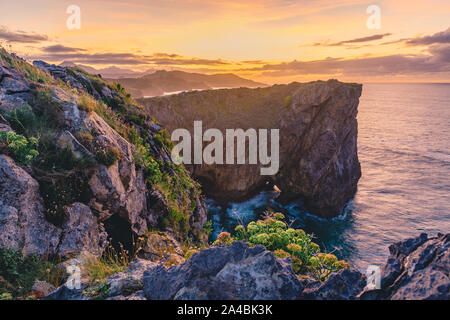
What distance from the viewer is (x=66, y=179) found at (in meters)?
6.74

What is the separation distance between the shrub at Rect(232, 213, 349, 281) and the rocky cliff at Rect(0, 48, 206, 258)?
3.70 meters

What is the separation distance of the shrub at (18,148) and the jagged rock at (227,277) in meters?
4.40

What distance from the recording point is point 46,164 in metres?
6.62

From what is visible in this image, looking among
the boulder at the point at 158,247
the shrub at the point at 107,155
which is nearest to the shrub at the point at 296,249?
the boulder at the point at 158,247

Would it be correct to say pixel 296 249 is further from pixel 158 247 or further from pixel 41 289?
pixel 41 289

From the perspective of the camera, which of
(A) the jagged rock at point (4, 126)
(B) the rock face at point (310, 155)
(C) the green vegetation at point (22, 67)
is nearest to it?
(A) the jagged rock at point (4, 126)

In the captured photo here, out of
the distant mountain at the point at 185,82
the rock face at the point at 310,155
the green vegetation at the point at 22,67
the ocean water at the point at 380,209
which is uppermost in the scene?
the distant mountain at the point at 185,82

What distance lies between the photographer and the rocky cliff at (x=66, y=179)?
577cm

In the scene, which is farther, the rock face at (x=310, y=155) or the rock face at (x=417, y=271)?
the rock face at (x=310, y=155)

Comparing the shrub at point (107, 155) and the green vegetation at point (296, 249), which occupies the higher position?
the shrub at point (107, 155)

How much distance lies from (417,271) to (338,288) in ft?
3.67

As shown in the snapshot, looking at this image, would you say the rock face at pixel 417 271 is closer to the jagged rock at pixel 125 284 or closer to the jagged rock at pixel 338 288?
the jagged rock at pixel 338 288

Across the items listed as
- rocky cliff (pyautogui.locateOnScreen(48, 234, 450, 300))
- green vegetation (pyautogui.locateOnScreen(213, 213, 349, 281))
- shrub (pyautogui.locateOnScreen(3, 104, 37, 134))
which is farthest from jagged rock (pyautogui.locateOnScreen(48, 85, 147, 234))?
green vegetation (pyautogui.locateOnScreen(213, 213, 349, 281))

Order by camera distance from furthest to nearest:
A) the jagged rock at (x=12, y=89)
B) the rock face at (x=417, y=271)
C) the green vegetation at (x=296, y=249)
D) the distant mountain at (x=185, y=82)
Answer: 1. the distant mountain at (x=185, y=82)
2. the jagged rock at (x=12, y=89)
3. the green vegetation at (x=296, y=249)
4. the rock face at (x=417, y=271)
